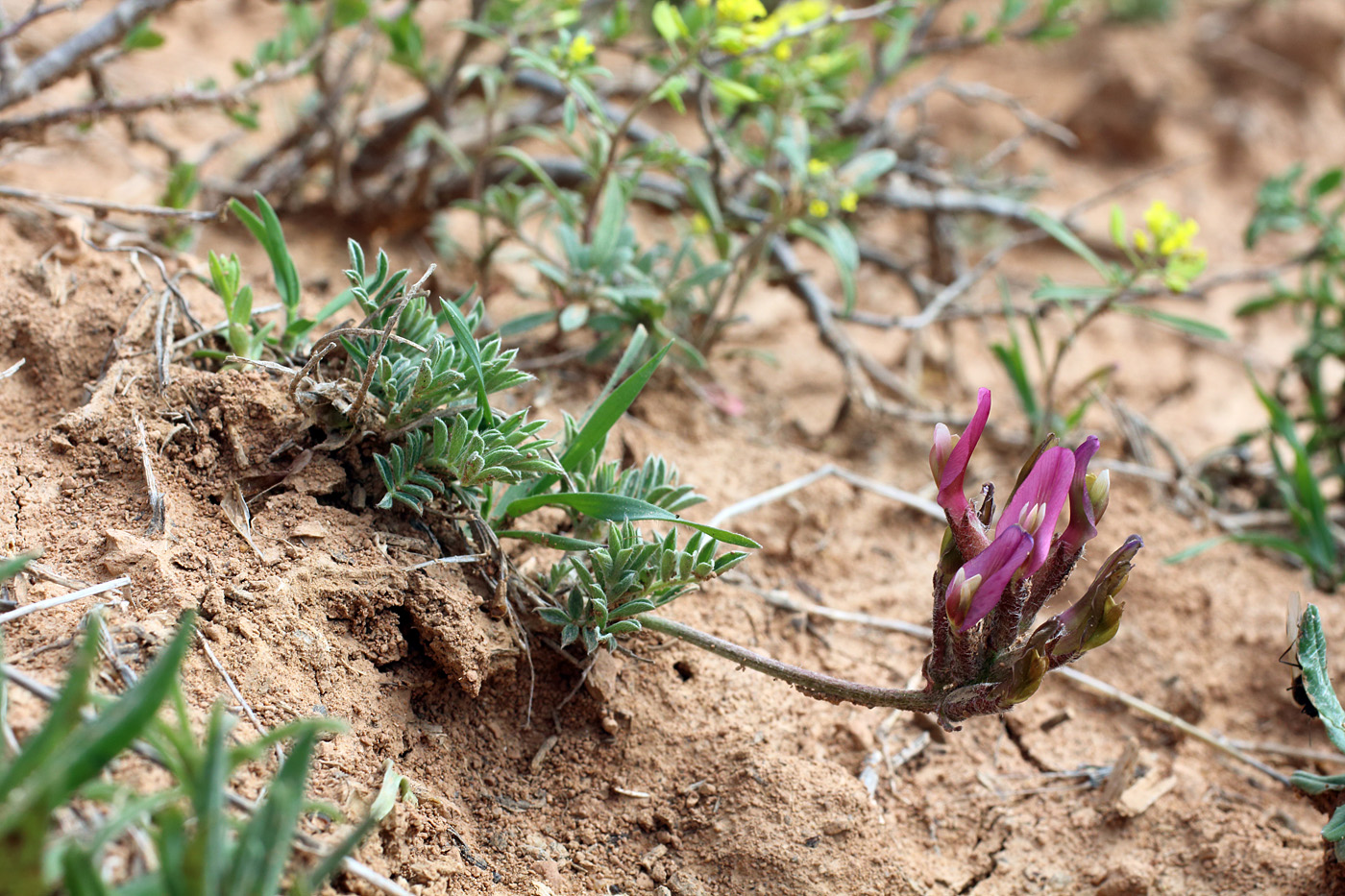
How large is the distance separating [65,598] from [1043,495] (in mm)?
1433

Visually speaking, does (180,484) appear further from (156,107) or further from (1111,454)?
(1111,454)

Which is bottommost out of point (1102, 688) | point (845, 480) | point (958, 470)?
point (1102, 688)

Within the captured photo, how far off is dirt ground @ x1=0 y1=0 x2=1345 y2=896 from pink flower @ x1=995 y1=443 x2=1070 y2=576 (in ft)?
2.02

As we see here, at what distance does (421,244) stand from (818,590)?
182 centimetres

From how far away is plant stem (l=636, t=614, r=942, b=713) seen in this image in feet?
5.09

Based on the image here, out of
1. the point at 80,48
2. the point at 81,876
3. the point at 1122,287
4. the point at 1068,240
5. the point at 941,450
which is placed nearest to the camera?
the point at 81,876

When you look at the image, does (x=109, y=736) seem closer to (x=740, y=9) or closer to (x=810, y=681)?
(x=810, y=681)

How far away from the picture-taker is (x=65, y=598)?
1.35m

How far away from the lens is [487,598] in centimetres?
172

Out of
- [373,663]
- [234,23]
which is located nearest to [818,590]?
[373,663]

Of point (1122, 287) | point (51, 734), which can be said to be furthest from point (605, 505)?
point (1122, 287)

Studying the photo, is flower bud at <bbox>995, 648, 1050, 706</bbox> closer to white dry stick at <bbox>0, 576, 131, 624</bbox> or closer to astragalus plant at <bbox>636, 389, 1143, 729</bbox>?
astragalus plant at <bbox>636, 389, 1143, 729</bbox>

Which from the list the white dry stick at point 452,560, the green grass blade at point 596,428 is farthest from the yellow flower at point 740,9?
the white dry stick at point 452,560

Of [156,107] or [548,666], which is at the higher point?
[156,107]
